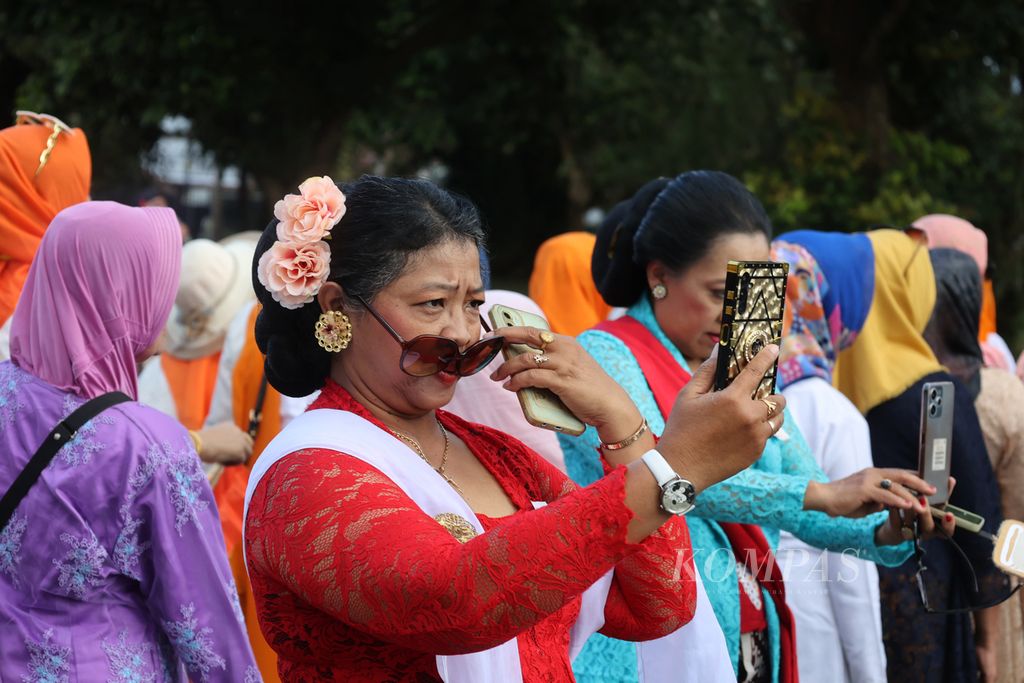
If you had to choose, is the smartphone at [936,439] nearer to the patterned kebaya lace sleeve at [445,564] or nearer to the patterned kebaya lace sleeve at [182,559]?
the patterned kebaya lace sleeve at [445,564]

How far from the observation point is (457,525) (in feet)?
6.57

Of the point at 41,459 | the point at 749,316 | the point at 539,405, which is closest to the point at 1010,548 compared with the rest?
the point at 749,316

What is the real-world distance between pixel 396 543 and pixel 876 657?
2437 millimetres

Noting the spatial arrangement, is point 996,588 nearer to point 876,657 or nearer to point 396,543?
point 876,657

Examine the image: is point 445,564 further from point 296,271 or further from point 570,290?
point 570,290

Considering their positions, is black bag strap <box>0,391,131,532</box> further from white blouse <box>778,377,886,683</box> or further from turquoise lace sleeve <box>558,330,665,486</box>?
white blouse <box>778,377,886,683</box>

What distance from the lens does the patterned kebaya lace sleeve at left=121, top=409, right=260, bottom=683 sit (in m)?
2.62

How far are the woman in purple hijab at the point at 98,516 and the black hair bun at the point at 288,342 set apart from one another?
0.57 meters

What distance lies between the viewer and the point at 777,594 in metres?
3.32

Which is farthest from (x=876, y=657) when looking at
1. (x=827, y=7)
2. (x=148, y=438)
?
(x=827, y=7)

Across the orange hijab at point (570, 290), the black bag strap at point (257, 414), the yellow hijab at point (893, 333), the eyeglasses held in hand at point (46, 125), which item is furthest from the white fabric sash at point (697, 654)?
the orange hijab at point (570, 290)

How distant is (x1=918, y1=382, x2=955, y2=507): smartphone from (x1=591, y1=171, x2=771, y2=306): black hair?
0.64 metres

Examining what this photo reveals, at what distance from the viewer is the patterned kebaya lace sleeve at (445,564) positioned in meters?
1.69

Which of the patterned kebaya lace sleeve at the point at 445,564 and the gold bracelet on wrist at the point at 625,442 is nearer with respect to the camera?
the patterned kebaya lace sleeve at the point at 445,564
